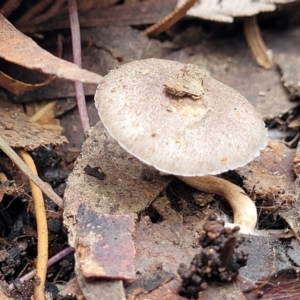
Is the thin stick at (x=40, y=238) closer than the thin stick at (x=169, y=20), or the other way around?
the thin stick at (x=40, y=238)

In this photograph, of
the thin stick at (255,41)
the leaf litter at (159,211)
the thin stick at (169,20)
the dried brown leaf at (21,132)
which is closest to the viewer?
the leaf litter at (159,211)

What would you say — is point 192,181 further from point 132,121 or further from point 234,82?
point 234,82

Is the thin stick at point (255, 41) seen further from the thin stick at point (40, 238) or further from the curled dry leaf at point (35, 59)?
the thin stick at point (40, 238)

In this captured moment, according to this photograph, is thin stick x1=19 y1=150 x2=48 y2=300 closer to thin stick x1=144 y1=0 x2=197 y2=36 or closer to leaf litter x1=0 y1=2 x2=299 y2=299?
leaf litter x1=0 y1=2 x2=299 y2=299

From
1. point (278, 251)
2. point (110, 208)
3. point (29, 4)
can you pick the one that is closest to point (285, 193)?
point (278, 251)

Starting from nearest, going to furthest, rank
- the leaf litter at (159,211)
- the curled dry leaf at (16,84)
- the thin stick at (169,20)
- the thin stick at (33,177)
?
the leaf litter at (159,211), the thin stick at (33,177), the curled dry leaf at (16,84), the thin stick at (169,20)

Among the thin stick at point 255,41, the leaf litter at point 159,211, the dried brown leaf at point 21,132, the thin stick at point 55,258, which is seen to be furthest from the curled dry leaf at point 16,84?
the thin stick at point 255,41

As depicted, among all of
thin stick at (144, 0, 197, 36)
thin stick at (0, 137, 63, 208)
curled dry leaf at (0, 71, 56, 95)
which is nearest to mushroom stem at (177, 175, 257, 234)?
thin stick at (0, 137, 63, 208)
